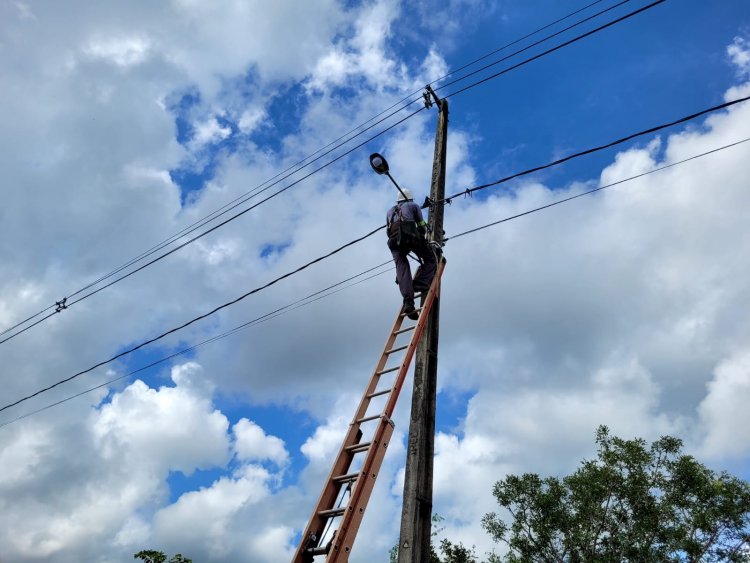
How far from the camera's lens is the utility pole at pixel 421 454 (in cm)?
516

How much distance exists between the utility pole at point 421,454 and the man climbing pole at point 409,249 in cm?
25

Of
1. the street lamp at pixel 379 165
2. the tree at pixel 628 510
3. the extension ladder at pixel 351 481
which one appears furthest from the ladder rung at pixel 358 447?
the tree at pixel 628 510

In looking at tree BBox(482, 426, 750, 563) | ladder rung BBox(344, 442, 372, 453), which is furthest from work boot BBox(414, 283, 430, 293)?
tree BBox(482, 426, 750, 563)

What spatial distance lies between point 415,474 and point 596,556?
52.4ft

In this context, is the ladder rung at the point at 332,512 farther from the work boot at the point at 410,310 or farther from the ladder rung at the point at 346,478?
the work boot at the point at 410,310

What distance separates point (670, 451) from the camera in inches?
787

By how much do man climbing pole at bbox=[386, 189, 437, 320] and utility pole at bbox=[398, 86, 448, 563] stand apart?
253mm

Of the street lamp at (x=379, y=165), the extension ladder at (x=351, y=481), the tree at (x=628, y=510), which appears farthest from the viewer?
the tree at (x=628, y=510)

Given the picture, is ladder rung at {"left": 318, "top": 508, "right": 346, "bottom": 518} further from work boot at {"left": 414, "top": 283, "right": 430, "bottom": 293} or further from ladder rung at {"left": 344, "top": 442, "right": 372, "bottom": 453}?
work boot at {"left": 414, "top": 283, "right": 430, "bottom": 293}

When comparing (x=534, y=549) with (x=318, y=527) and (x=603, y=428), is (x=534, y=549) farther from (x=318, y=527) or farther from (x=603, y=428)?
(x=318, y=527)

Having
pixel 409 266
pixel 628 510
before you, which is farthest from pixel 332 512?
pixel 628 510

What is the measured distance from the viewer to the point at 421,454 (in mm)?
5492

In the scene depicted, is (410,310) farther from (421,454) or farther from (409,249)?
(421,454)

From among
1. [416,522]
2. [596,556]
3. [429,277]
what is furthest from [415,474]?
[596,556]
